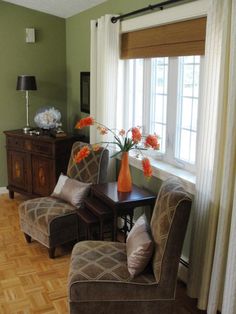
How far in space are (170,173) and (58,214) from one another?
1048 millimetres

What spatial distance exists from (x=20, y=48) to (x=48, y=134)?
122 centimetres

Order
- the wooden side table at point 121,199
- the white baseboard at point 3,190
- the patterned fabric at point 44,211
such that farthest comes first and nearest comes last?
the white baseboard at point 3,190 → the patterned fabric at point 44,211 → the wooden side table at point 121,199

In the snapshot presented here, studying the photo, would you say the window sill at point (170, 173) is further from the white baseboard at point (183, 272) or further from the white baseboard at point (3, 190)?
the white baseboard at point (3, 190)

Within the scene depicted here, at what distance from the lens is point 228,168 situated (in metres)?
2.09

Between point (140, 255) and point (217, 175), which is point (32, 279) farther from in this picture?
point (217, 175)

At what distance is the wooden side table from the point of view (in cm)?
283

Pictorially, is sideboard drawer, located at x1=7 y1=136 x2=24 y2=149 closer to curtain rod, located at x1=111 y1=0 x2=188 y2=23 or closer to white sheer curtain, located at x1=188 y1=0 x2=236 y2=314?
curtain rod, located at x1=111 y1=0 x2=188 y2=23

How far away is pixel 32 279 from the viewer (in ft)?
9.73

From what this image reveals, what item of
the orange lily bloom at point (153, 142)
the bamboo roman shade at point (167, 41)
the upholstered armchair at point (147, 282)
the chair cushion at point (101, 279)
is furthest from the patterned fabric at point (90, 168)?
the upholstered armchair at point (147, 282)

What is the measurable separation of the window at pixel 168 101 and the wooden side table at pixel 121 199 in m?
0.38

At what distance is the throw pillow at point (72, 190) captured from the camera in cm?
339

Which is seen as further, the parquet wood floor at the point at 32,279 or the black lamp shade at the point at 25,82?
the black lamp shade at the point at 25,82

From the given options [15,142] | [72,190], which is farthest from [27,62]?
[72,190]

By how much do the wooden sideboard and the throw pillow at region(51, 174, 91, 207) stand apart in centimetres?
64
